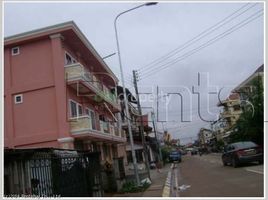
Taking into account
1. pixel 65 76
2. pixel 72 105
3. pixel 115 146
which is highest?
pixel 65 76

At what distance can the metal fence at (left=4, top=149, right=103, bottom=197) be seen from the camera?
29.6 ft

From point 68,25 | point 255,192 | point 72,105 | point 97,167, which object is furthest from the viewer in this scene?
point 72,105

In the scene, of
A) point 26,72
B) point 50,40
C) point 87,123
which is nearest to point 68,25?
point 50,40

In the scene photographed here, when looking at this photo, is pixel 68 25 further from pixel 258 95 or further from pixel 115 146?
pixel 115 146

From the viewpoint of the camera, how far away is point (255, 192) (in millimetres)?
10305

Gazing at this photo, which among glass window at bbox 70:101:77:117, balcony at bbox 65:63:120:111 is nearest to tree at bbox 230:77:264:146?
balcony at bbox 65:63:120:111

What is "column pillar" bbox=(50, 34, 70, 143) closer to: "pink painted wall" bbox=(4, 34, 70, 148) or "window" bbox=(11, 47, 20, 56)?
"pink painted wall" bbox=(4, 34, 70, 148)

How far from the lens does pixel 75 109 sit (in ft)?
68.1

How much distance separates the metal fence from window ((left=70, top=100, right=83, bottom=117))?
29.0 feet

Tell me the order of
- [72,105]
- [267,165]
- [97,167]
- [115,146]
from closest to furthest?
1. [267,165]
2. [97,167]
3. [72,105]
4. [115,146]

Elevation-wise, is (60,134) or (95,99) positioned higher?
Answer: (95,99)

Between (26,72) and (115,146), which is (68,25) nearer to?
(26,72)

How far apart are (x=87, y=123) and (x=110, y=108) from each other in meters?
9.92

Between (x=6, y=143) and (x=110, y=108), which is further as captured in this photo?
(x=110, y=108)
